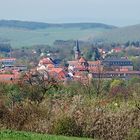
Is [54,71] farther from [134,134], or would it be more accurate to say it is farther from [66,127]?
[134,134]

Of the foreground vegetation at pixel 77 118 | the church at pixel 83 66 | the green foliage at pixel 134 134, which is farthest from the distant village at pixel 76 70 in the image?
the green foliage at pixel 134 134

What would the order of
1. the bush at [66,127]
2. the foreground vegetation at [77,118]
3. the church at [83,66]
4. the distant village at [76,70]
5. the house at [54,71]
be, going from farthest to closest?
the church at [83,66]
the distant village at [76,70]
the house at [54,71]
the foreground vegetation at [77,118]
the bush at [66,127]

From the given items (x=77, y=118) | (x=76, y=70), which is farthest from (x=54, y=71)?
(x=77, y=118)

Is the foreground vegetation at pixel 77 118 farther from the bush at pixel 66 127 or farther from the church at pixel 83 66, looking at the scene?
the church at pixel 83 66

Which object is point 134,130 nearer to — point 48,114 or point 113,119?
point 113,119

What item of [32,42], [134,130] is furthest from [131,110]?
[32,42]

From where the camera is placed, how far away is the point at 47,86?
26.2 meters

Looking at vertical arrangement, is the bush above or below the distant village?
above

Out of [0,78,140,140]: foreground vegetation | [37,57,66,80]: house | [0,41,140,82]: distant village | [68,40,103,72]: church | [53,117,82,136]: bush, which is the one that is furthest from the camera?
[68,40,103,72]: church

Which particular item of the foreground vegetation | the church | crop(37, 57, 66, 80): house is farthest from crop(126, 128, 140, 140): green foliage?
the church

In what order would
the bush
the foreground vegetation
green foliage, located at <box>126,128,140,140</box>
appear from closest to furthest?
green foliage, located at <box>126,128,140,140</box> < the bush < the foreground vegetation

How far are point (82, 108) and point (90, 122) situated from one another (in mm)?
712

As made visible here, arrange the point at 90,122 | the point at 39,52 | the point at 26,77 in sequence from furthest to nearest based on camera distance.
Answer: the point at 39,52, the point at 26,77, the point at 90,122

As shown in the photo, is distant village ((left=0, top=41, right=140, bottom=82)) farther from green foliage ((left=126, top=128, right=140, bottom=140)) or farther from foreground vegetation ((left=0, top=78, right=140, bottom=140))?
green foliage ((left=126, top=128, right=140, bottom=140))
